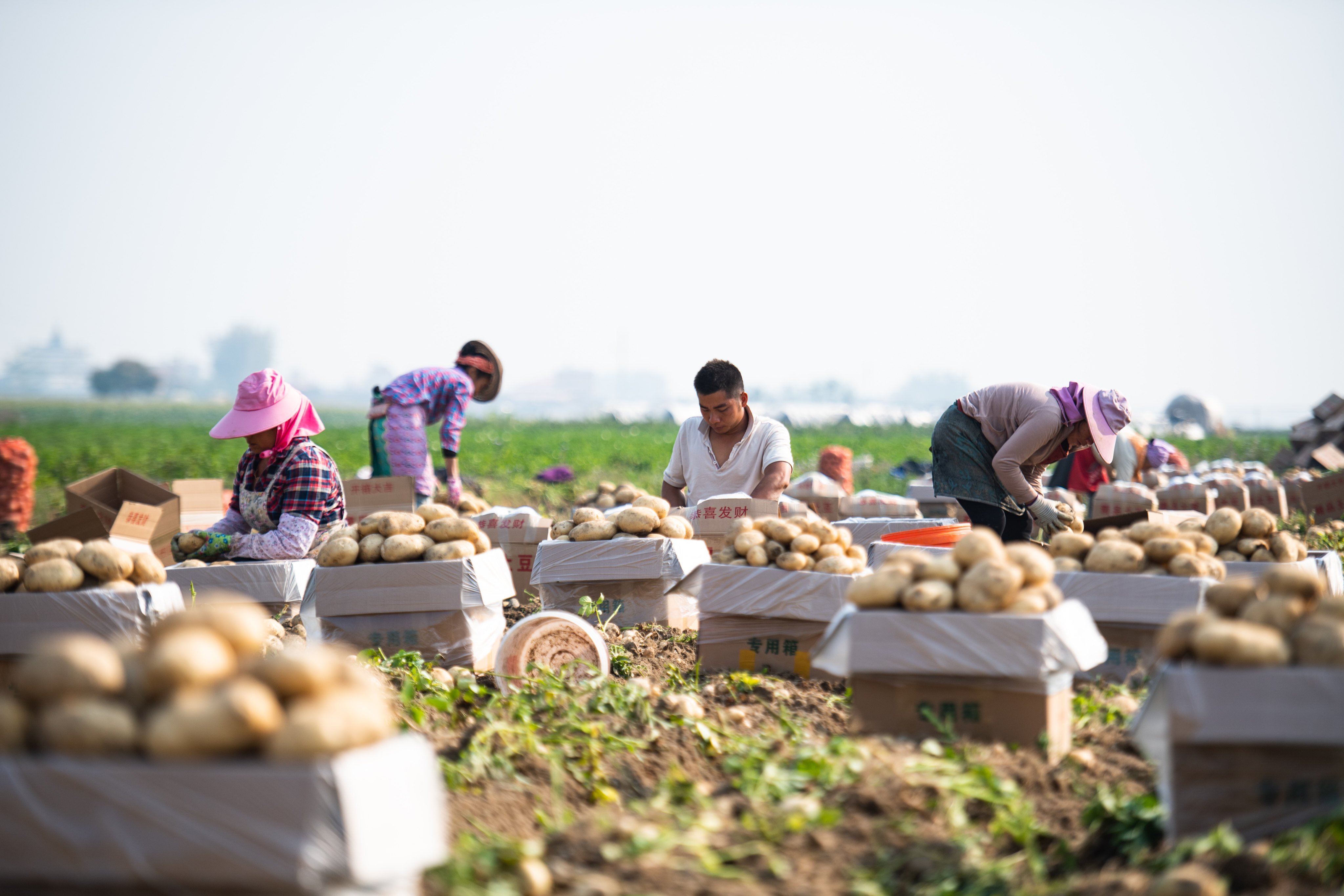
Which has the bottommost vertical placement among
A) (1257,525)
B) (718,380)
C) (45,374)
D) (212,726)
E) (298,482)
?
(212,726)

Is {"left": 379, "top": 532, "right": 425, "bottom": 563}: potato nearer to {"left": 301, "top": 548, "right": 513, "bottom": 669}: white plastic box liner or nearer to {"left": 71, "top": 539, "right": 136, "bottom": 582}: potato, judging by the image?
{"left": 301, "top": 548, "right": 513, "bottom": 669}: white plastic box liner

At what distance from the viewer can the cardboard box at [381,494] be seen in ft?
23.4

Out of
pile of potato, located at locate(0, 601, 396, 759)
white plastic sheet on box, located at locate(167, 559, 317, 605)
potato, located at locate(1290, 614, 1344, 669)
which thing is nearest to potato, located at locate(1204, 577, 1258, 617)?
potato, located at locate(1290, 614, 1344, 669)

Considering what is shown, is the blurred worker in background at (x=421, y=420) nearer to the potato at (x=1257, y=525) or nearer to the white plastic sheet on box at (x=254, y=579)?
the white plastic sheet on box at (x=254, y=579)

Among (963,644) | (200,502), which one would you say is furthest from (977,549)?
(200,502)

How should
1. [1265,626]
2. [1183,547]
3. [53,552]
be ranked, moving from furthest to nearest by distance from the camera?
[1183,547] → [53,552] → [1265,626]

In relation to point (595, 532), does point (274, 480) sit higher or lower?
higher

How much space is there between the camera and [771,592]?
435 centimetres

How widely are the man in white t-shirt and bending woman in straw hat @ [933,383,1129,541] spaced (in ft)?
3.17

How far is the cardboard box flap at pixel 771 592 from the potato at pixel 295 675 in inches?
96.2

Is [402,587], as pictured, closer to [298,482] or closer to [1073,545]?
[298,482]

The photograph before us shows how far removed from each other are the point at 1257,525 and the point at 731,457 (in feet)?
9.82

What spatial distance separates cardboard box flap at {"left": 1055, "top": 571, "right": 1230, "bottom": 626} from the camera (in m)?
3.92

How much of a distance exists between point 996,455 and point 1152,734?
3.00m
